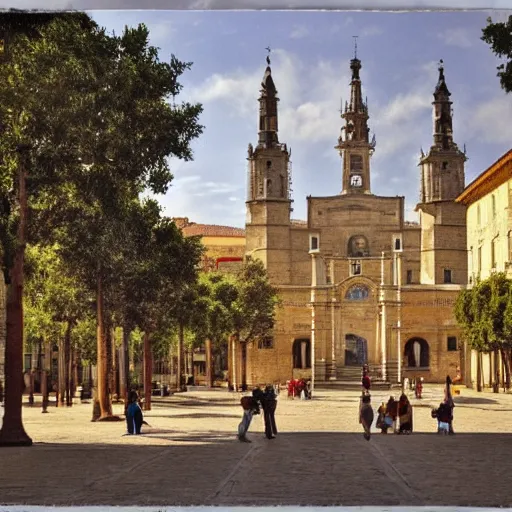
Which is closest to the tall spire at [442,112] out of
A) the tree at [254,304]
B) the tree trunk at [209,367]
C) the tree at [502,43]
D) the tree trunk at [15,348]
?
the tree at [502,43]

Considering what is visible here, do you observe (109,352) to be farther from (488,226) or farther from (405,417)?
(488,226)

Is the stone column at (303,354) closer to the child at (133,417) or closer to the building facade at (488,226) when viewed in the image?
the building facade at (488,226)

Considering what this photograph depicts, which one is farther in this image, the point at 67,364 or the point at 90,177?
the point at 67,364

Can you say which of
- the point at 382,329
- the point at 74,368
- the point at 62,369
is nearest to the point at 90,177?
the point at 382,329

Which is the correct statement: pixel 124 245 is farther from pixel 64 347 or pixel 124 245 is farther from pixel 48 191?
pixel 64 347

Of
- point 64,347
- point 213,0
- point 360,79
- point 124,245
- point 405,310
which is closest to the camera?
point 213,0

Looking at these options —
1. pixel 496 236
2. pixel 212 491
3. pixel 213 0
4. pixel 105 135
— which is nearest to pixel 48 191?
pixel 105 135

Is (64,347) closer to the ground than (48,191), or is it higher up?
closer to the ground
